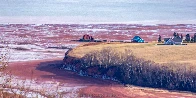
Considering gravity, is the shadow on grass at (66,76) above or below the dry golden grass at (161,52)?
below

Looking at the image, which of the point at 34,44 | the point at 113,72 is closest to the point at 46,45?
the point at 34,44

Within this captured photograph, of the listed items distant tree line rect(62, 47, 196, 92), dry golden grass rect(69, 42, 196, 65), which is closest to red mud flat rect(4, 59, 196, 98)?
distant tree line rect(62, 47, 196, 92)

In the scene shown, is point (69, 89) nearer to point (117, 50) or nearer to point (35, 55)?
point (117, 50)

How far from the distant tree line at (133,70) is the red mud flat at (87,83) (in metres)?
1.02

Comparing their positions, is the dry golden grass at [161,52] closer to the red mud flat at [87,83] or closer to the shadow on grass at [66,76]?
the shadow on grass at [66,76]

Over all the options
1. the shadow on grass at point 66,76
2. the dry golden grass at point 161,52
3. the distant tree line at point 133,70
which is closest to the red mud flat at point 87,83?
the shadow on grass at point 66,76

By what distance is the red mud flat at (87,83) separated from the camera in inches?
1246

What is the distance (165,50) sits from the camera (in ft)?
142

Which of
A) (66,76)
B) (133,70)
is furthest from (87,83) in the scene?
(133,70)

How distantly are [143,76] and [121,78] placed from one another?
2.10 m

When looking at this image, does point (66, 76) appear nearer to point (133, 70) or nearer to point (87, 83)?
point (87, 83)

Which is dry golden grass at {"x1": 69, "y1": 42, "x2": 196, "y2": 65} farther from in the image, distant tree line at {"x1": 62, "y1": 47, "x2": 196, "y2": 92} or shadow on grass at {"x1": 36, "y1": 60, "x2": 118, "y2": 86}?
shadow on grass at {"x1": 36, "y1": 60, "x2": 118, "y2": 86}

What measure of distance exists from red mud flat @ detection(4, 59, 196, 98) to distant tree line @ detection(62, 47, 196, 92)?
3.36 ft

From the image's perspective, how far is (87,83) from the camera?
35.5m
